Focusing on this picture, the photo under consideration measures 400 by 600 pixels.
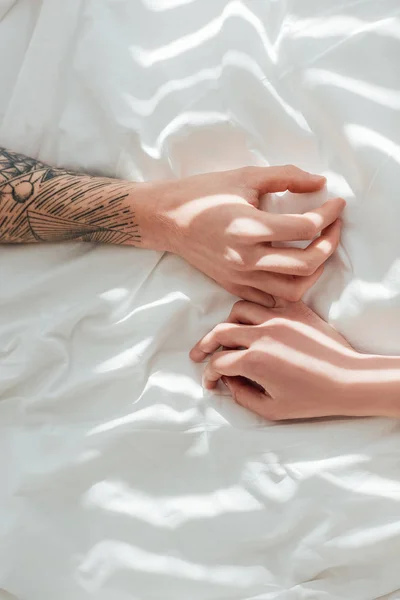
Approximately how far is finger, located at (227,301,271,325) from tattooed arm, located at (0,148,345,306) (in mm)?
16

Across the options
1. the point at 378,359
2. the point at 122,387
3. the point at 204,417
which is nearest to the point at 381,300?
the point at 378,359

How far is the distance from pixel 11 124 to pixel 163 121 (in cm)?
29

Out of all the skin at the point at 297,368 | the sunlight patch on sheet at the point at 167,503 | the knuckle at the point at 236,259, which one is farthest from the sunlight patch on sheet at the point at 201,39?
the sunlight patch on sheet at the point at 167,503

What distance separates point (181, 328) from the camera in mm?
→ 1055

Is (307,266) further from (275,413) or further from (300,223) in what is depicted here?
(275,413)

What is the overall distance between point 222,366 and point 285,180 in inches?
11.8

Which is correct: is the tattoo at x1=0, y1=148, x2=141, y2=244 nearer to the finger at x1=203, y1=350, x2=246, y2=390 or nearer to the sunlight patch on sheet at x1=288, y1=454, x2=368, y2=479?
the finger at x1=203, y1=350, x2=246, y2=390

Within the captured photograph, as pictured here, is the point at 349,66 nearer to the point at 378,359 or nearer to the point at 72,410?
the point at 378,359

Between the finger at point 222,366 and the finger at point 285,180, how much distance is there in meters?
0.26

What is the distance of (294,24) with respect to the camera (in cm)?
97

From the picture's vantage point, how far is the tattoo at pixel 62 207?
3.48ft

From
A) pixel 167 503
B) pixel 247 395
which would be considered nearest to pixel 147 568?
pixel 167 503

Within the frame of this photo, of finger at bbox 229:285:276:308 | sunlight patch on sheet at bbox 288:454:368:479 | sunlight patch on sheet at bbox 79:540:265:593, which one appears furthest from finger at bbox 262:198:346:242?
sunlight patch on sheet at bbox 79:540:265:593

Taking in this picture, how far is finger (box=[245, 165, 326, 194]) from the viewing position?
3.13 feet
